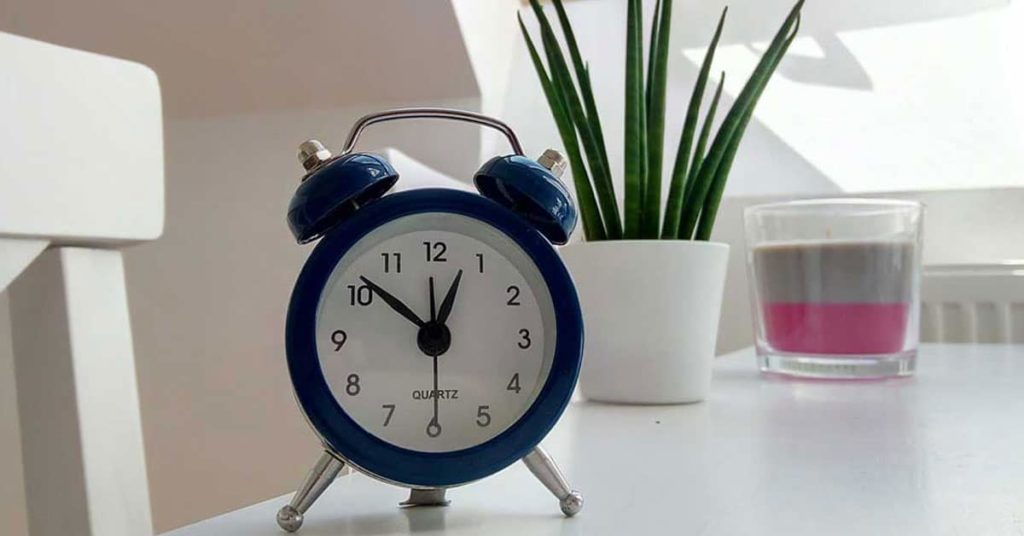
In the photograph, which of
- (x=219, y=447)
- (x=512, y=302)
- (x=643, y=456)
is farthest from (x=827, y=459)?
(x=219, y=447)

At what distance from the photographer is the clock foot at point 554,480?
350 millimetres

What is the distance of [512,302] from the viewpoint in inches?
14.8

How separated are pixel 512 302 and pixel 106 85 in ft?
0.59

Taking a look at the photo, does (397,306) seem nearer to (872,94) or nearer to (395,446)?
(395,446)

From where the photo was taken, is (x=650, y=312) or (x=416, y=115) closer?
(x=416, y=115)

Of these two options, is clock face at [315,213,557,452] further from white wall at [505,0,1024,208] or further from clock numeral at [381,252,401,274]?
white wall at [505,0,1024,208]

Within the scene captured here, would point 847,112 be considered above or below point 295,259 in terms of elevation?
above

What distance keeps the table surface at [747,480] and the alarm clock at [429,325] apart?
22mm

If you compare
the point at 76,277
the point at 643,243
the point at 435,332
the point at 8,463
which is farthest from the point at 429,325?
the point at 8,463

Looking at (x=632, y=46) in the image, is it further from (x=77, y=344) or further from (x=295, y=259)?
(x=295, y=259)

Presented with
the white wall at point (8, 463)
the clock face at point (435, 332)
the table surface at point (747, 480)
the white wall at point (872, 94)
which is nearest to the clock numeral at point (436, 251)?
the clock face at point (435, 332)

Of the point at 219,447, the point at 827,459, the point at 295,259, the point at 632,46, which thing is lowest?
the point at 219,447

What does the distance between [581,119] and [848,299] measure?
1.16 feet

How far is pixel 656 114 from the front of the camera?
718 millimetres
